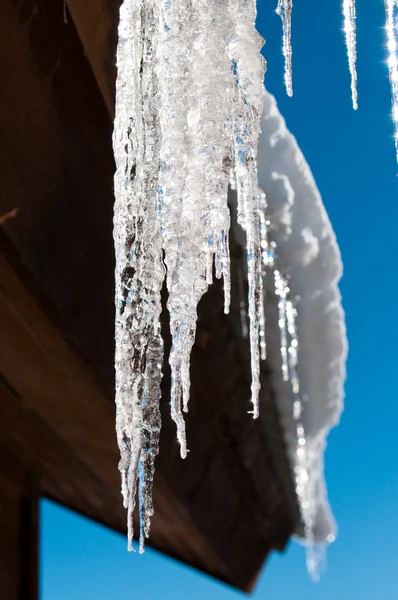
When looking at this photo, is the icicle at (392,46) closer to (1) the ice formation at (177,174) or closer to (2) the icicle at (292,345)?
(1) the ice formation at (177,174)

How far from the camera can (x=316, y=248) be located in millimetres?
2885

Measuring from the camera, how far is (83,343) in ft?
7.36

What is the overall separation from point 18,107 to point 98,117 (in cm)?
26

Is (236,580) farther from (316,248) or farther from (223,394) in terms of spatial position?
(316,248)

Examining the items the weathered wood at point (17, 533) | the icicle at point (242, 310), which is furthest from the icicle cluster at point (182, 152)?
the weathered wood at point (17, 533)

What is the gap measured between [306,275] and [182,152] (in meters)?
1.49

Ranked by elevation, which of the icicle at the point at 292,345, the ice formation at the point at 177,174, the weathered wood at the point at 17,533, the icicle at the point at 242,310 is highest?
the ice formation at the point at 177,174

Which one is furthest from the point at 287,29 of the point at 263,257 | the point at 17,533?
the point at 17,533

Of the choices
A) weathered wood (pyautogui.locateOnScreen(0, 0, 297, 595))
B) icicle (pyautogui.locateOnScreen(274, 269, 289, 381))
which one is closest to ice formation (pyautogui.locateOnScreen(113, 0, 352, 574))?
weathered wood (pyautogui.locateOnScreen(0, 0, 297, 595))

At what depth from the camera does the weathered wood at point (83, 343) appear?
180 centimetres

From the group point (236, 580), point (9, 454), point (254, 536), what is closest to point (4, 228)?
point (9, 454)

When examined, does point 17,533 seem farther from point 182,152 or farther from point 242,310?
point 182,152

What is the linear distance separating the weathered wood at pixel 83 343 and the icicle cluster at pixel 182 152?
28 centimetres

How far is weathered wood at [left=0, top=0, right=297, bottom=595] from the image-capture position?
180 centimetres
